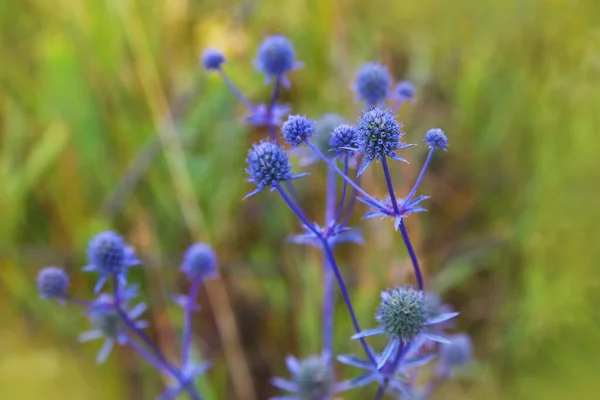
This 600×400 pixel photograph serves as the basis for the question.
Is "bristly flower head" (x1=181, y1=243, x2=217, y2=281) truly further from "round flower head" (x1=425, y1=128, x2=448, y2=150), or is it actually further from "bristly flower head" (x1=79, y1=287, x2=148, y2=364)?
"round flower head" (x1=425, y1=128, x2=448, y2=150)

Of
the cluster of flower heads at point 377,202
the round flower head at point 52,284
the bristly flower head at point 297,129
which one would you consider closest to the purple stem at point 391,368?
the cluster of flower heads at point 377,202

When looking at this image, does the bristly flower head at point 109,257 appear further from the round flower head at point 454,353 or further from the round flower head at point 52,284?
the round flower head at point 454,353

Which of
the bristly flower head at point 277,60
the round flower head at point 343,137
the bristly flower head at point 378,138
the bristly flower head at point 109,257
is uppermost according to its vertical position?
the bristly flower head at point 277,60

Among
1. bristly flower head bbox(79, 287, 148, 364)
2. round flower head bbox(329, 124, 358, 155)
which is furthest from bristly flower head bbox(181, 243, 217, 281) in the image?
round flower head bbox(329, 124, 358, 155)

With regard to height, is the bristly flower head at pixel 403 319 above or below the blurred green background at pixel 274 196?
below

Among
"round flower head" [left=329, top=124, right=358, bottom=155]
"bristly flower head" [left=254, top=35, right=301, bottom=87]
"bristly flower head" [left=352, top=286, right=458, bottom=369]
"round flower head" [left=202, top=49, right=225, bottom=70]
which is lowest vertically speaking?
"bristly flower head" [left=352, top=286, right=458, bottom=369]

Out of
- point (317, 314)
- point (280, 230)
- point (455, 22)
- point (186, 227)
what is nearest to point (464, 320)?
point (317, 314)
